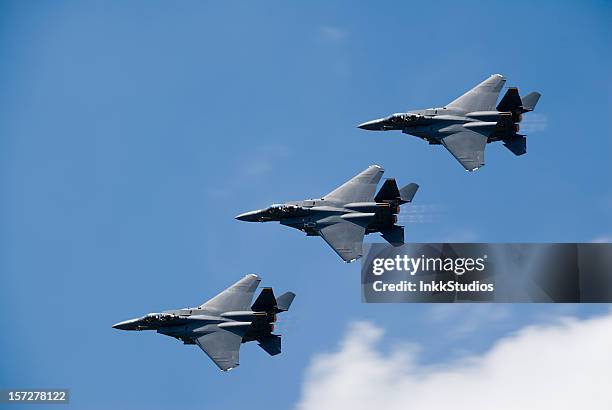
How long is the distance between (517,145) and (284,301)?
25.1 m

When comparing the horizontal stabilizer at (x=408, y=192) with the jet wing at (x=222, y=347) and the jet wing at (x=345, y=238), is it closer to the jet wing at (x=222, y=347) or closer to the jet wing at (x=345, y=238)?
the jet wing at (x=345, y=238)

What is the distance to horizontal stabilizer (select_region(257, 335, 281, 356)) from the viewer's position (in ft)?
337

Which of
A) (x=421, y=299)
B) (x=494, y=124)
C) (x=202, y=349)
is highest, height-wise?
(x=494, y=124)

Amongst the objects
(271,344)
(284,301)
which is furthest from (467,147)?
(271,344)

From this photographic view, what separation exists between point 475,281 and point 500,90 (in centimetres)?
1763

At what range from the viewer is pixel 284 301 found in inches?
4080

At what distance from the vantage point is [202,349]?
339ft

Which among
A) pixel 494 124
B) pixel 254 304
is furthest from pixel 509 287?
pixel 254 304

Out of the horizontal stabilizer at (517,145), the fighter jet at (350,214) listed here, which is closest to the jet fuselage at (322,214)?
the fighter jet at (350,214)

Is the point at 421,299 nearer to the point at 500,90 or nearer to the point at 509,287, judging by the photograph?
the point at 509,287

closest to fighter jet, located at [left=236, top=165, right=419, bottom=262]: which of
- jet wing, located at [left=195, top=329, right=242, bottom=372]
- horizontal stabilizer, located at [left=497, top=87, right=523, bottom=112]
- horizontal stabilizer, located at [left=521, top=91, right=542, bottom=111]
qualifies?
horizontal stabilizer, located at [left=497, top=87, right=523, bottom=112]

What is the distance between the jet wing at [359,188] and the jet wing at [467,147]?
681cm

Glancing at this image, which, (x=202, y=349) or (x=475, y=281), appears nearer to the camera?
(x=202, y=349)

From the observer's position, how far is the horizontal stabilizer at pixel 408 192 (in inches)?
4158
